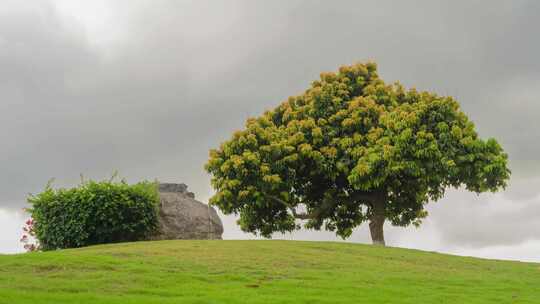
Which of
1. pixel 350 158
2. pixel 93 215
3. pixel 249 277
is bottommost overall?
pixel 249 277

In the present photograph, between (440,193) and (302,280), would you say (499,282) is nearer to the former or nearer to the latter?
(302,280)

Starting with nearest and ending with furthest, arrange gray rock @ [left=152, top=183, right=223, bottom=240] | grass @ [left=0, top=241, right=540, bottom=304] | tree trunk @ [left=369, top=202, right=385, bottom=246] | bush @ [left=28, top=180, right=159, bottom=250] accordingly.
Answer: grass @ [left=0, top=241, right=540, bottom=304], bush @ [left=28, top=180, right=159, bottom=250], gray rock @ [left=152, top=183, right=223, bottom=240], tree trunk @ [left=369, top=202, right=385, bottom=246]

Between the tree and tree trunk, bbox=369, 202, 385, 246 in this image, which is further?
tree trunk, bbox=369, 202, 385, 246

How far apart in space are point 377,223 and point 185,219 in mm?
11564

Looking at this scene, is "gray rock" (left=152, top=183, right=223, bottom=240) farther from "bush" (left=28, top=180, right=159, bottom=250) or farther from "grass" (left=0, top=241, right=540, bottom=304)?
"grass" (left=0, top=241, right=540, bottom=304)

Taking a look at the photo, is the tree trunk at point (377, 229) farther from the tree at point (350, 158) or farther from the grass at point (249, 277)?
the grass at point (249, 277)

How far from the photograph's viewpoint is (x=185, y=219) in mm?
32219

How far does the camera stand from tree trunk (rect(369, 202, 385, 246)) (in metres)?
36.8

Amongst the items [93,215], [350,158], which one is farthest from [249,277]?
[350,158]

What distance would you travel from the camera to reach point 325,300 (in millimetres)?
15375

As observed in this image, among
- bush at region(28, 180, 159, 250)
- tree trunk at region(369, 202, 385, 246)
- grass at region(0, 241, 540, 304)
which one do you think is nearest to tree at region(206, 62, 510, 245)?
tree trunk at region(369, 202, 385, 246)

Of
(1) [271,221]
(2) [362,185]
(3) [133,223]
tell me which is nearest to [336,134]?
(2) [362,185]

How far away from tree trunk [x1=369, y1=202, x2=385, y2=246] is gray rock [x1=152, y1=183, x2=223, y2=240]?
929 centimetres

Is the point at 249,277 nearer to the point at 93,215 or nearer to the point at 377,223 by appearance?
the point at 93,215
